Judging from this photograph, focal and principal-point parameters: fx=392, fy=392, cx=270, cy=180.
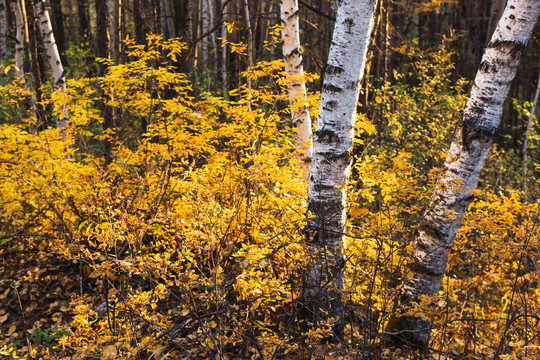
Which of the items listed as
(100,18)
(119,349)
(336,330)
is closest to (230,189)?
(336,330)

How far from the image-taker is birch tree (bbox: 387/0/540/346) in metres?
3.05

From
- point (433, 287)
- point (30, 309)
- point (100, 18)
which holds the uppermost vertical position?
point (100, 18)

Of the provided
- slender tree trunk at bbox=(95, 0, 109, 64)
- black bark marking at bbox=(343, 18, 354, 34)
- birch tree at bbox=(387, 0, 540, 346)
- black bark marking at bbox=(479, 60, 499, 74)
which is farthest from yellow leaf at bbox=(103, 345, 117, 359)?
slender tree trunk at bbox=(95, 0, 109, 64)

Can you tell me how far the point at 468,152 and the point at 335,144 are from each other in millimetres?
1106

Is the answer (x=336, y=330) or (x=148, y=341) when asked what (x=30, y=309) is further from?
(x=336, y=330)

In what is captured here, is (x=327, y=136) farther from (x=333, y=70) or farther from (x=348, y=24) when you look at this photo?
(x=348, y=24)

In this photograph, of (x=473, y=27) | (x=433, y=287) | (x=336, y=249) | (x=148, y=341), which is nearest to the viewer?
(x=148, y=341)

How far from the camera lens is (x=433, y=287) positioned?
331 centimetres

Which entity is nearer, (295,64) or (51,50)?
(295,64)

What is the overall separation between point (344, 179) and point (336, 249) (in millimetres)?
547

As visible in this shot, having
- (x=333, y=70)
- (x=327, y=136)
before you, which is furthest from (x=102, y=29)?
(x=327, y=136)

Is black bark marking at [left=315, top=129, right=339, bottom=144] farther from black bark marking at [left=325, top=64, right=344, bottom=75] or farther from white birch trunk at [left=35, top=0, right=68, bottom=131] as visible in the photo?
white birch trunk at [left=35, top=0, right=68, bottom=131]

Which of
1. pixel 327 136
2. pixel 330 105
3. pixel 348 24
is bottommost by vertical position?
pixel 327 136

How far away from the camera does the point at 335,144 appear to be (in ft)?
9.83
